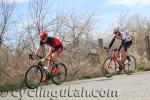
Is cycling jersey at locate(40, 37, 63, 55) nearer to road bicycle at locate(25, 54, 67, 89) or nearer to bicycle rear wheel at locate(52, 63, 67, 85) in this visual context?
road bicycle at locate(25, 54, 67, 89)

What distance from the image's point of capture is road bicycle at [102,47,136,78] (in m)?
16.3

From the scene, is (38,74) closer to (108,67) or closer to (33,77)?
(33,77)

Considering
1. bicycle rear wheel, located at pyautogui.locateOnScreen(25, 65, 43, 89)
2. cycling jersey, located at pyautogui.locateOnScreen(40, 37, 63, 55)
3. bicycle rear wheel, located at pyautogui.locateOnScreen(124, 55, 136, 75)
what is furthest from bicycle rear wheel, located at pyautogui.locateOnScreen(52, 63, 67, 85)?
bicycle rear wheel, located at pyautogui.locateOnScreen(124, 55, 136, 75)

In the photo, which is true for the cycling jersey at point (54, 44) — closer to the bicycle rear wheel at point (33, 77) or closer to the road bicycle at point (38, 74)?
the road bicycle at point (38, 74)

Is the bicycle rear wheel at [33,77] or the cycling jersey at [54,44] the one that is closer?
the bicycle rear wheel at [33,77]

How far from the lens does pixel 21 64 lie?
615 inches

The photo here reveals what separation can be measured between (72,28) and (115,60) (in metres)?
9.37

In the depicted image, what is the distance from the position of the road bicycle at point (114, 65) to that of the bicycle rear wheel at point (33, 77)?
12.3 ft

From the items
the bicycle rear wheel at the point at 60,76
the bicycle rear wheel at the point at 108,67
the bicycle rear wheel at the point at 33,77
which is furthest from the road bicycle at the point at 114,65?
the bicycle rear wheel at the point at 33,77

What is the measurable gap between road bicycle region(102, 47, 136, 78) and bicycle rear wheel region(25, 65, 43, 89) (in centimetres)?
374

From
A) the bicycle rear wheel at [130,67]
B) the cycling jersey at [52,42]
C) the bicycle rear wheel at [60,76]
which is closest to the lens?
the cycling jersey at [52,42]

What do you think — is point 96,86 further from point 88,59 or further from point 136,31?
point 136,31

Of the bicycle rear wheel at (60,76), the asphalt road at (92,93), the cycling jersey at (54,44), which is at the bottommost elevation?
the asphalt road at (92,93)

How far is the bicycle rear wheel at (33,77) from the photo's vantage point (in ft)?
42.2
